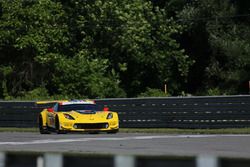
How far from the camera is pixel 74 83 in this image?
41375 millimetres

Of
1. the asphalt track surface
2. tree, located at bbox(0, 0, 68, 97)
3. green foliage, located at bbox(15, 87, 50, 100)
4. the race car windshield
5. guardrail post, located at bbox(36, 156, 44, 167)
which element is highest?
tree, located at bbox(0, 0, 68, 97)

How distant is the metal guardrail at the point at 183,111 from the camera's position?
81.3 feet

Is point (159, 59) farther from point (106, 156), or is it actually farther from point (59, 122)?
point (106, 156)

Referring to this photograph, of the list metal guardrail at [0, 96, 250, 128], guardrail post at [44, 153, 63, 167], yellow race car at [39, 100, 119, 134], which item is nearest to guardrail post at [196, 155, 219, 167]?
guardrail post at [44, 153, 63, 167]

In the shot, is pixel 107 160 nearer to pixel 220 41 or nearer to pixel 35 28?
pixel 220 41

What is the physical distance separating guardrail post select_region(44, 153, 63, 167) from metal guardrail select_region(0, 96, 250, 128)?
18.1 meters

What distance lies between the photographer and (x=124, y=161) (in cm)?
649

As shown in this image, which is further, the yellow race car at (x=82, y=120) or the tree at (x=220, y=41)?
the tree at (x=220, y=41)

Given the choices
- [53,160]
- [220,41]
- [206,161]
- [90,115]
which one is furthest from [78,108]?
[206,161]

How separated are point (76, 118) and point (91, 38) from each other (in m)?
20.4

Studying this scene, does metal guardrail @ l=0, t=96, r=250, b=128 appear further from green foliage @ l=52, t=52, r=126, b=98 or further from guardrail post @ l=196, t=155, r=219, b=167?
guardrail post @ l=196, t=155, r=219, b=167

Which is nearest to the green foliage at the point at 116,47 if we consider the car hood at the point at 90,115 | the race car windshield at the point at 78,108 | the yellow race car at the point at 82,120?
the race car windshield at the point at 78,108

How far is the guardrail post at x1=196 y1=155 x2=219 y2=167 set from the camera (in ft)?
19.7

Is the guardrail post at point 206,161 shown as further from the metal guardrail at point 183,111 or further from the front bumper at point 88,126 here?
the metal guardrail at point 183,111
